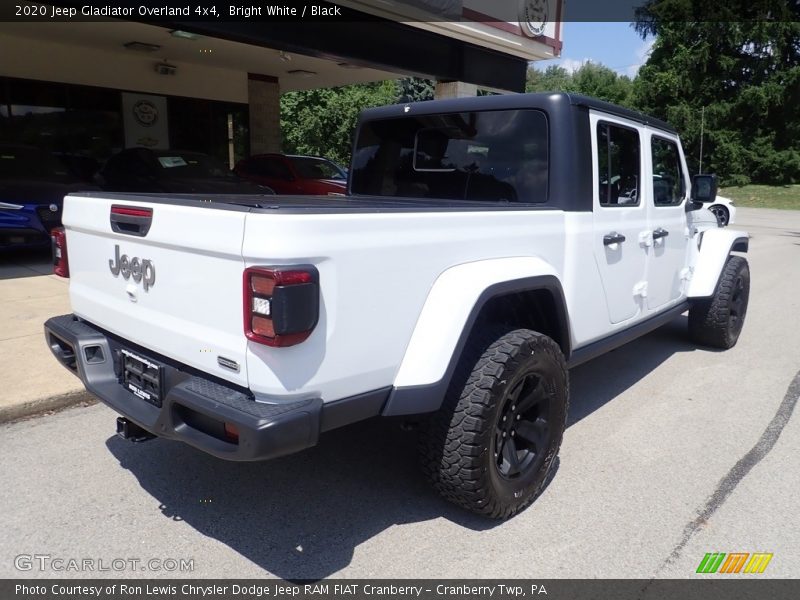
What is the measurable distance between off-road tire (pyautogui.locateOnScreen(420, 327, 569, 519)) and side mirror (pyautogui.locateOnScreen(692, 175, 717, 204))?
8.76 ft

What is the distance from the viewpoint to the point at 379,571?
258cm

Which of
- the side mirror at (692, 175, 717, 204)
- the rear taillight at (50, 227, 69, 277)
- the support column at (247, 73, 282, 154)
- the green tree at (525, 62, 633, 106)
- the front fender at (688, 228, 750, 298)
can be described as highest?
the green tree at (525, 62, 633, 106)

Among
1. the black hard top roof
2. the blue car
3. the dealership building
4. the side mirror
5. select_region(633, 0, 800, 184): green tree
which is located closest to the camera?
the black hard top roof

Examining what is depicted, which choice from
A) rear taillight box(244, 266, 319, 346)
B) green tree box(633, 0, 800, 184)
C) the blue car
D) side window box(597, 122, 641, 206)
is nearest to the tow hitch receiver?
rear taillight box(244, 266, 319, 346)

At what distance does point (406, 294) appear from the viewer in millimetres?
2439

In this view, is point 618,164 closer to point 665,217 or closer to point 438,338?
point 665,217

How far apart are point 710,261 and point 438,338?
12.4 feet

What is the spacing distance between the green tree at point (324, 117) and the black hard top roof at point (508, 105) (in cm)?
2510

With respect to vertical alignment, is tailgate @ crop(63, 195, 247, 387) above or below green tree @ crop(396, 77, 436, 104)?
below

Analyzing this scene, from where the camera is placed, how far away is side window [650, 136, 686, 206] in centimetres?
438

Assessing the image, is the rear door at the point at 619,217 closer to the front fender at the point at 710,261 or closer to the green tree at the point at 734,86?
the front fender at the point at 710,261

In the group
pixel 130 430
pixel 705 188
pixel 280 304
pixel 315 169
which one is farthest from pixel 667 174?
pixel 315 169

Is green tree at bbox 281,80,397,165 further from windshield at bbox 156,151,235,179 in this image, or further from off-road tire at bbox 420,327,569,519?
off-road tire at bbox 420,327,569,519

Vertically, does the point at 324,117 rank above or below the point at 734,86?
below
